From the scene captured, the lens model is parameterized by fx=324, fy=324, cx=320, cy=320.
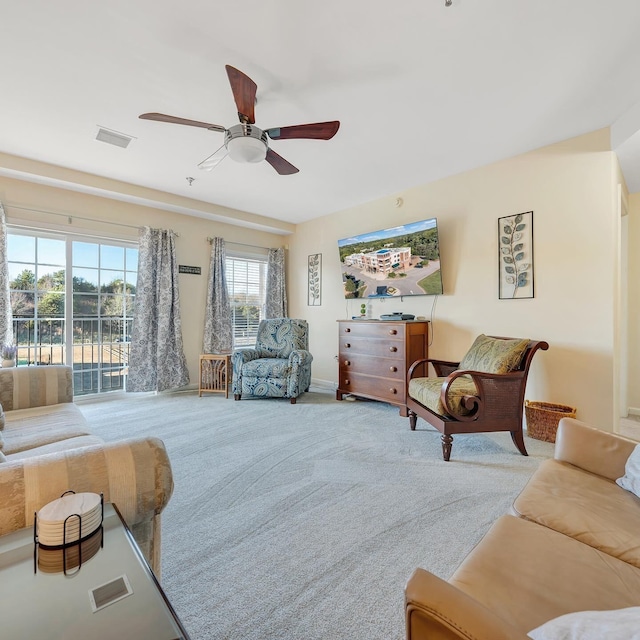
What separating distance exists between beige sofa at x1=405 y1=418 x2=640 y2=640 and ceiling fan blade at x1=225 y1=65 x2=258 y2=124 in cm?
229

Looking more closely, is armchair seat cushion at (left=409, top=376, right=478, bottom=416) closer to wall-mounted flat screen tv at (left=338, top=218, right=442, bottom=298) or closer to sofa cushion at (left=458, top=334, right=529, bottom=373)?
sofa cushion at (left=458, top=334, right=529, bottom=373)

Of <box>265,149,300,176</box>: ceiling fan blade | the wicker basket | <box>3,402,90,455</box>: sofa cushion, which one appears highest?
<box>265,149,300,176</box>: ceiling fan blade

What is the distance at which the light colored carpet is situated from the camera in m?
1.27

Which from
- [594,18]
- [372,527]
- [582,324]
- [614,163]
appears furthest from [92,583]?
[614,163]

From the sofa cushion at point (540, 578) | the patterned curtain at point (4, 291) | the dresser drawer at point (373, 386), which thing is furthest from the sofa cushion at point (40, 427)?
the dresser drawer at point (373, 386)

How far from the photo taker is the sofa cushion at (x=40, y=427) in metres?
1.68

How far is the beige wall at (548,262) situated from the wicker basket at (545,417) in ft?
0.32

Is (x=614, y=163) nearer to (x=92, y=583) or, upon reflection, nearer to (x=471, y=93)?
(x=471, y=93)

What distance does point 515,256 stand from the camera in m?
3.32

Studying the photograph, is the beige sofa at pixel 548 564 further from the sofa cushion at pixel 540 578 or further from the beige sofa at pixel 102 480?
the beige sofa at pixel 102 480

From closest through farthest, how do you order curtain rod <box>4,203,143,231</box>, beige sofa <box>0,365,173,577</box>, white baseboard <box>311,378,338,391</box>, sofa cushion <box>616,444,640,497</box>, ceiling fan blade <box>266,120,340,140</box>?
1. beige sofa <box>0,365,173,577</box>
2. sofa cushion <box>616,444,640,497</box>
3. ceiling fan blade <box>266,120,340,140</box>
4. curtain rod <box>4,203,143,231</box>
5. white baseboard <box>311,378,338,391</box>

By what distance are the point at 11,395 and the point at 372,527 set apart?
8.44ft

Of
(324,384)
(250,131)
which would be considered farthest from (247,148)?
(324,384)

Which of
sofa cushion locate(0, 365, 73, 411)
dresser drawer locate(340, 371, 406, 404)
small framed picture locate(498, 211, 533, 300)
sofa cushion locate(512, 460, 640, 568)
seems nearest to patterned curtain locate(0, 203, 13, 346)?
sofa cushion locate(0, 365, 73, 411)
